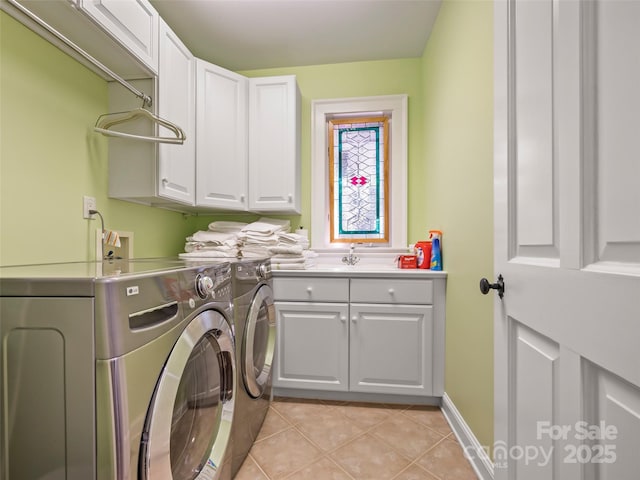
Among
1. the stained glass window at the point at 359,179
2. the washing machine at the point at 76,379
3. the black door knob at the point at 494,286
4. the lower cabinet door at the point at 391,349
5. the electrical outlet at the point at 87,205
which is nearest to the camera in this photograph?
the washing machine at the point at 76,379

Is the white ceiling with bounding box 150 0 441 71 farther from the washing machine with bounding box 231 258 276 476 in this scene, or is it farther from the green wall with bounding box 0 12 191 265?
the washing machine with bounding box 231 258 276 476

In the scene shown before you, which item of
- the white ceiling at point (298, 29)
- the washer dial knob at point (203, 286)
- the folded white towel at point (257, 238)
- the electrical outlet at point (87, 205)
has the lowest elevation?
the washer dial knob at point (203, 286)

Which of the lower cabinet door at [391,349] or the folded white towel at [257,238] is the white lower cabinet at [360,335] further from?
the folded white towel at [257,238]

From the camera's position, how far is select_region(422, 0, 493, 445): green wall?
1.20 metres

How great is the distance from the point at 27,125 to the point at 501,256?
5.95 ft

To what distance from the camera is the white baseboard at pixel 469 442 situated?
1.20 meters

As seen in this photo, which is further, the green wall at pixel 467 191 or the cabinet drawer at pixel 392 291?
the cabinet drawer at pixel 392 291

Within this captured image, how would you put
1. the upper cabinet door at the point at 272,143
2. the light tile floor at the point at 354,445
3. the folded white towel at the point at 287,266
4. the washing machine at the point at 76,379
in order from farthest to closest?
the upper cabinet door at the point at 272,143 → the folded white towel at the point at 287,266 → the light tile floor at the point at 354,445 → the washing machine at the point at 76,379

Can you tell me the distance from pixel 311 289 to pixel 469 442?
3.54 feet

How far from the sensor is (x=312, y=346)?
185 centimetres

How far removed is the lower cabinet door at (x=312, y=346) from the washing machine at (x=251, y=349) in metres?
0.16

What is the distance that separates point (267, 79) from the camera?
7.29ft

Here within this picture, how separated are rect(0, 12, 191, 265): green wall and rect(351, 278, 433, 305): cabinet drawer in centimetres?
144

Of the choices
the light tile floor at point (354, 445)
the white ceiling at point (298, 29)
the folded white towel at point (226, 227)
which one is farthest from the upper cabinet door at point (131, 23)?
the light tile floor at point (354, 445)
